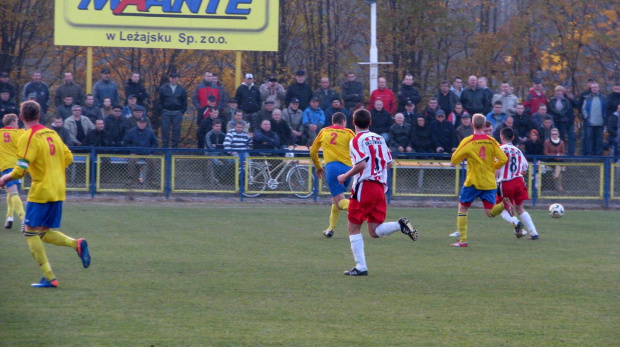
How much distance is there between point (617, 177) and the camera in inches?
724

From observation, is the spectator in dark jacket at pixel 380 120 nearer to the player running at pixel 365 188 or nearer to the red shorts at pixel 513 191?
the red shorts at pixel 513 191

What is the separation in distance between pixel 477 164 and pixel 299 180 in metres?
7.39

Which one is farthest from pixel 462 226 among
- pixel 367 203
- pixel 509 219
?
pixel 367 203

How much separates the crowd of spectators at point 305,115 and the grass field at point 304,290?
5.60m

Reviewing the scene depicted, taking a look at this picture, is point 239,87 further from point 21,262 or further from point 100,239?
point 21,262

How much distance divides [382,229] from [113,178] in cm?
1042

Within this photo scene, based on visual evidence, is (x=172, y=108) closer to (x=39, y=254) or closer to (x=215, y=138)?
(x=215, y=138)

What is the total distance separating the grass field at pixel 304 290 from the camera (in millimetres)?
6141

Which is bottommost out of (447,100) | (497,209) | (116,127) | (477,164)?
(497,209)

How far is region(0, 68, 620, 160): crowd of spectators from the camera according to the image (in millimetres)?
18828

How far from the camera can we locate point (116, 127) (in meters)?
18.8

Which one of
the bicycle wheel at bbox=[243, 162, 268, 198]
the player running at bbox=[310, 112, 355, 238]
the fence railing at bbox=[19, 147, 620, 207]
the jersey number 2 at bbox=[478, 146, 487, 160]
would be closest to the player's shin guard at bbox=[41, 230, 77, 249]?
the player running at bbox=[310, 112, 355, 238]

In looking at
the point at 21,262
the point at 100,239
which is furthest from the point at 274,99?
the point at 21,262

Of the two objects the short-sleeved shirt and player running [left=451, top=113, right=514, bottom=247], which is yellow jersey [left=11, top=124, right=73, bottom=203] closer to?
the short-sleeved shirt
